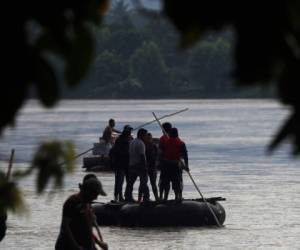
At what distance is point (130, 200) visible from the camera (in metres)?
27.9

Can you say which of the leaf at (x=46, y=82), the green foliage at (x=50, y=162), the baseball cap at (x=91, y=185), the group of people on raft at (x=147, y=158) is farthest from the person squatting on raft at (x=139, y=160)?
the leaf at (x=46, y=82)

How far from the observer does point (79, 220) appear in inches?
449

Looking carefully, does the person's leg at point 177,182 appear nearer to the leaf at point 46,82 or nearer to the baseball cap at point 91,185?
the baseball cap at point 91,185

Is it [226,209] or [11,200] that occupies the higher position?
[11,200]

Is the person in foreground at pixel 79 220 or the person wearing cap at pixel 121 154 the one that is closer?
the person in foreground at pixel 79 220

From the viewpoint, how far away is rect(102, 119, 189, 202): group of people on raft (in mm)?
25562

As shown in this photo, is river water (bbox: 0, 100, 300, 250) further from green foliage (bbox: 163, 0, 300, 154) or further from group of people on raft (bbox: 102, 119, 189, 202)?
green foliage (bbox: 163, 0, 300, 154)

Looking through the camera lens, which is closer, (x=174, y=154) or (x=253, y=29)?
(x=253, y=29)

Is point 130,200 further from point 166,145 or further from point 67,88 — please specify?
point 67,88

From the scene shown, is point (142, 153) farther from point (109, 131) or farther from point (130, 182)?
point (109, 131)

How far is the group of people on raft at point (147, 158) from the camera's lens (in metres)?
25.6

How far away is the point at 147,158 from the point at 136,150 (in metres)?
1.28

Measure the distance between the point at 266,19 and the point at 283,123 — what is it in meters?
0.32

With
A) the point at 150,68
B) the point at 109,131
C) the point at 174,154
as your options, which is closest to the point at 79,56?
the point at 174,154
